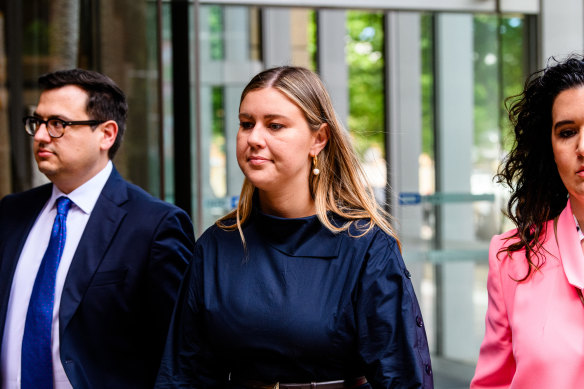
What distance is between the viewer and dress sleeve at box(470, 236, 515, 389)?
6.40ft

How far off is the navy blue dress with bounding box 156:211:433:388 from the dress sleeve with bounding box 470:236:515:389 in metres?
0.15

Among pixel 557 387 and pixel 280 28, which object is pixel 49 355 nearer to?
pixel 557 387

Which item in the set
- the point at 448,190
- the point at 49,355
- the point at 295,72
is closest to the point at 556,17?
the point at 448,190

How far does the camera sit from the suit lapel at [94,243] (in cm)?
232

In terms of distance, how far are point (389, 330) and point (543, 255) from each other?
46cm

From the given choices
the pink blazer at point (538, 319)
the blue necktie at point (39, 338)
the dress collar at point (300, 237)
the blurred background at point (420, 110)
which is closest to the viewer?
the pink blazer at point (538, 319)

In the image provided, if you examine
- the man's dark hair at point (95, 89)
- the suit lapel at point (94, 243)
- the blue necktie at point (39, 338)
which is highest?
the man's dark hair at point (95, 89)

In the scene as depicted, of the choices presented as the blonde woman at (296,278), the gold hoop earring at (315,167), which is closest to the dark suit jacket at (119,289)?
the blonde woman at (296,278)

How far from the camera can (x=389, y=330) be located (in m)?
1.95

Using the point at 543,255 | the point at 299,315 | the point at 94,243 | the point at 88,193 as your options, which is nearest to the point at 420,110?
the point at 88,193

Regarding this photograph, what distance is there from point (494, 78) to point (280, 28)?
2.24m

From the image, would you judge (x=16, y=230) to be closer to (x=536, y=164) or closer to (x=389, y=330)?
(x=389, y=330)

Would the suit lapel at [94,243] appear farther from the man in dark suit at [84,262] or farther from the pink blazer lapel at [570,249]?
the pink blazer lapel at [570,249]

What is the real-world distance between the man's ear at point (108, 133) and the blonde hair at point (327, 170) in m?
0.63
